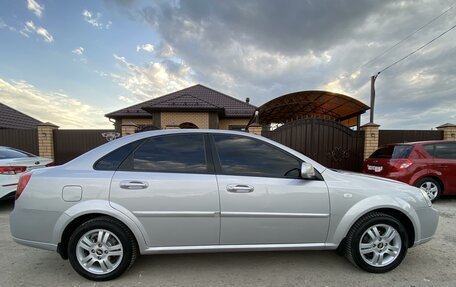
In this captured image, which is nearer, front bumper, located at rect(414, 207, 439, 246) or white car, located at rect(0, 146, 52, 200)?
front bumper, located at rect(414, 207, 439, 246)

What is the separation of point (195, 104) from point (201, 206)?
9943 millimetres

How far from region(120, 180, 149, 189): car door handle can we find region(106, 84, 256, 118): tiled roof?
952 centimetres

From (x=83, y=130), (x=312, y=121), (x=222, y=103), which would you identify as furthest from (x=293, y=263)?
(x=222, y=103)

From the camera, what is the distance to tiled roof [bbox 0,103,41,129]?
1266 cm

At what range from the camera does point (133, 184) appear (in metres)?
2.22

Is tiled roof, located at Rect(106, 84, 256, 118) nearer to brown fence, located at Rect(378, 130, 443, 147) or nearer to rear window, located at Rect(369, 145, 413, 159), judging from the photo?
brown fence, located at Rect(378, 130, 443, 147)

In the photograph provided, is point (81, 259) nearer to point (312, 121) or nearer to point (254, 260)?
point (254, 260)

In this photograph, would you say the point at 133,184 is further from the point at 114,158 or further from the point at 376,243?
the point at 376,243

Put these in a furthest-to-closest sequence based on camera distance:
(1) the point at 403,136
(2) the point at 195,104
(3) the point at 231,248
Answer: (2) the point at 195,104
(1) the point at 403,136
(3) the point at 231,248

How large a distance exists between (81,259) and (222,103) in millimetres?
14304

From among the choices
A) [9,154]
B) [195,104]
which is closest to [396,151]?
[9,154]

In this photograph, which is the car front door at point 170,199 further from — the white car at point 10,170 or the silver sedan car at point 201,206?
the white car at point 10,170

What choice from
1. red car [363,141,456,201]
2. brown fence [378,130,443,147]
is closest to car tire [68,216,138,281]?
red car [363,141,456,201]

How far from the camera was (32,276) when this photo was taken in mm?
2373
